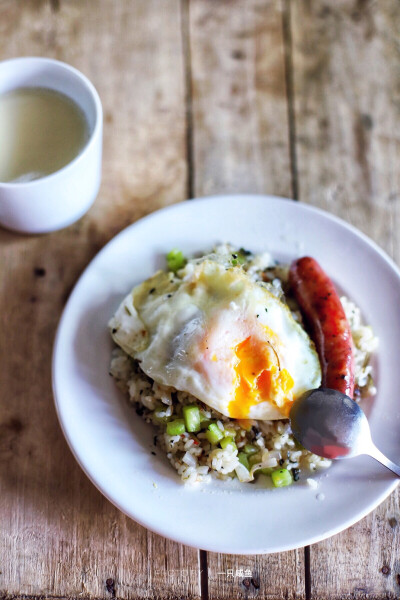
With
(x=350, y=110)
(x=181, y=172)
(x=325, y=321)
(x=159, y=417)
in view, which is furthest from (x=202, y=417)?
(x=350, y=110)

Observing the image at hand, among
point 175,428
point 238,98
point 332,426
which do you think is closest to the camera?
point 332,426

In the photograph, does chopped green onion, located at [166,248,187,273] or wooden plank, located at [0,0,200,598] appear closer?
wooden plank, located at [0,0,200,598]

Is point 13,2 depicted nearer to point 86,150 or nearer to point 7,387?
point 86,150

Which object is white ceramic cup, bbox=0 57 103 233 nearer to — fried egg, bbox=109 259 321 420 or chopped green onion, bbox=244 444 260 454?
fried egg, bbox=109 259 321 420

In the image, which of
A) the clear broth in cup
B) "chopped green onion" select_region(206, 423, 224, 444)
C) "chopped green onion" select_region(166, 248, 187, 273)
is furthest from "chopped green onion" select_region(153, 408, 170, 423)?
the clear broth in cup

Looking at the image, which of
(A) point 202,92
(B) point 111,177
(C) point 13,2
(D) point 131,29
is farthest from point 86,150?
(C) point 13,2

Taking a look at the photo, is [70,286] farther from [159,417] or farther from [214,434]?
[214,434]
